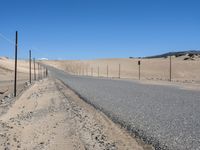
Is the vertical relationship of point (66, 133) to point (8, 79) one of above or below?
below

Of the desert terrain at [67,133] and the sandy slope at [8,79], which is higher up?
the sandy slope at [8,79]

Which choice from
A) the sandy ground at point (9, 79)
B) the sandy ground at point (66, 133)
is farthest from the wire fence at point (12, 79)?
the sandy ground at point (66, 133)

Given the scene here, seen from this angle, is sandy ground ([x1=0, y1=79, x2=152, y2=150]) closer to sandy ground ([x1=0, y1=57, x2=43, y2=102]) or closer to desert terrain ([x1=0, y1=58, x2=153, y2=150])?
desert terrain ([x1=0, y1=58, x2=153, y2=150])

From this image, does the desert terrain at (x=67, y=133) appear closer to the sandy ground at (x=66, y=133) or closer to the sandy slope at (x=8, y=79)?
the sandy ground at (x=66, y=133)

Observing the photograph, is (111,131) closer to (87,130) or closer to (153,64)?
(87,130)

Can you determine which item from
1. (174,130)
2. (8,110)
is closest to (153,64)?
(8,110)

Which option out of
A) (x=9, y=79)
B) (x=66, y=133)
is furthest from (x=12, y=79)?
(x=66, y=133)

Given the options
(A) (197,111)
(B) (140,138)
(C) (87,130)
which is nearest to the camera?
(B) (140,138)

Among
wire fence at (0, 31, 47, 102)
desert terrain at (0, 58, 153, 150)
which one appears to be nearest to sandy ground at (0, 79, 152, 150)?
desert terrain at (0, 58, 153, 150)

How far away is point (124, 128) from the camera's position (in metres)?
13.9

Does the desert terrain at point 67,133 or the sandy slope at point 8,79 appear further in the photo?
the sandy slope at point 8,79

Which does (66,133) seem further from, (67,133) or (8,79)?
(8,79)

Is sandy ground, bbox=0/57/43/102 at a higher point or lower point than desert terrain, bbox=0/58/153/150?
higher

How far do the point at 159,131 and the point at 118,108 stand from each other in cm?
749
